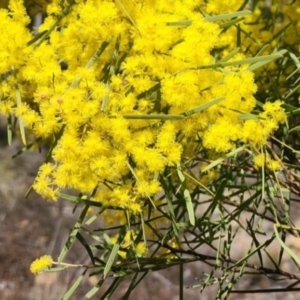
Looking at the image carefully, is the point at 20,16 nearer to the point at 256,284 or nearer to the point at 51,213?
the point at 256,284

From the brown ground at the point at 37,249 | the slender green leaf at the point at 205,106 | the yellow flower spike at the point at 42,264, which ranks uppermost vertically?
the slender green leaf at the point at 205,106

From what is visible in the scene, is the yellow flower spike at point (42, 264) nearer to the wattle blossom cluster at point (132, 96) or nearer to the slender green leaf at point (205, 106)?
the wattle blossom cluster at point (132, 96)

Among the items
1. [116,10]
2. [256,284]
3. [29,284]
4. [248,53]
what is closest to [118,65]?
[116,10]

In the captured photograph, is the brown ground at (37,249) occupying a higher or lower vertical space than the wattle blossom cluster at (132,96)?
lower

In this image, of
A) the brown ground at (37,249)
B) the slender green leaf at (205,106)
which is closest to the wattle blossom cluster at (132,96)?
the slender green leaf at (205,106)

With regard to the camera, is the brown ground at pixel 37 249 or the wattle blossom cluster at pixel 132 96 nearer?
the wattle blossom cluster at pixel 132 96

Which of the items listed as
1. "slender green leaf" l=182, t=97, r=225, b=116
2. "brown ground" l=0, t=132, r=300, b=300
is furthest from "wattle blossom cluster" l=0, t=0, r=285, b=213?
"brown ground" l=0, t=132, r=300, b=300

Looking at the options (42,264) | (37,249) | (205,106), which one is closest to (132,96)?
(205,106)

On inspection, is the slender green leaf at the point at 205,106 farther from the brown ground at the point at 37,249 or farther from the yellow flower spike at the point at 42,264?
the brown ground at the point at 37,249

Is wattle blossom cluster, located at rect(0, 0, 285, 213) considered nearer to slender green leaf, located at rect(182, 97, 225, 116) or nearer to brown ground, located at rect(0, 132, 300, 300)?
slender green leaf, located at rect(182, 97, 225, 116)
